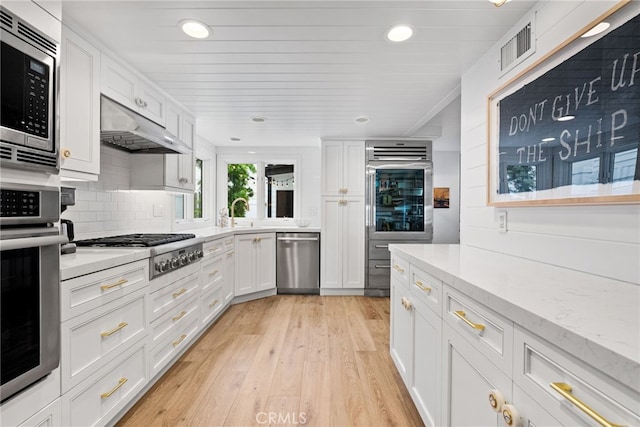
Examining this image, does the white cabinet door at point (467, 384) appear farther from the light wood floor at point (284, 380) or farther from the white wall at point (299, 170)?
the white wall at point (299, 170)

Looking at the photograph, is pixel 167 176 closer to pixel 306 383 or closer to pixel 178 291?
pixel 178 291

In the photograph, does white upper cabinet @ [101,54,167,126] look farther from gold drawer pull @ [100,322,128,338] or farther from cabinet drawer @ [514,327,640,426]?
cabinet drawer @ [514,327,640,426]

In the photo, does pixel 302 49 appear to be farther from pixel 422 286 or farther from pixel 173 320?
pixel 173 320

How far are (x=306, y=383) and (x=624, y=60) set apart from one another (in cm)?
222

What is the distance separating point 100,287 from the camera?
1.44 m

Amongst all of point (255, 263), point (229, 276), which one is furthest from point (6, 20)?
point (255, 263)

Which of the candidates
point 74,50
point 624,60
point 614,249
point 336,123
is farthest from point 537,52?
point 74,50

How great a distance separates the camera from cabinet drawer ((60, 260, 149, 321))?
4.14 feet

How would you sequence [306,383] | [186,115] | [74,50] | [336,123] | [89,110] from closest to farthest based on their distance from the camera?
[74,50]
[89,110]
[306,383]
[186,115]
[336,123]

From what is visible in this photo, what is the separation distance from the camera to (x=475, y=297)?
0.94 meters

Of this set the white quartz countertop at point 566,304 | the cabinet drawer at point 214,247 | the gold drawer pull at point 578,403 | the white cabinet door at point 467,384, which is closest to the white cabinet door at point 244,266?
the cabinet drawer at point 214,247

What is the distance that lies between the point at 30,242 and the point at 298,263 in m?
3.23

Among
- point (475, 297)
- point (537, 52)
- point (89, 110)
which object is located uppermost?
point (537, 52)

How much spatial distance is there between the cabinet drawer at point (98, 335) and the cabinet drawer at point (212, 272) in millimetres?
897
